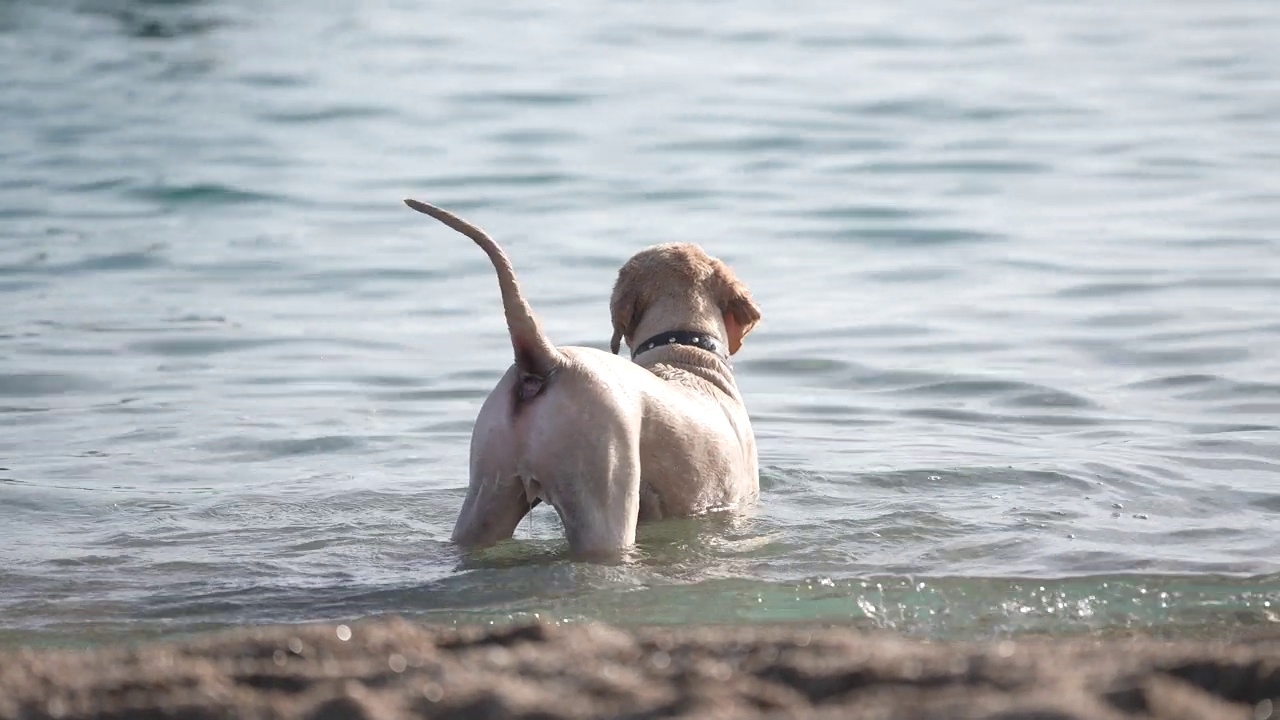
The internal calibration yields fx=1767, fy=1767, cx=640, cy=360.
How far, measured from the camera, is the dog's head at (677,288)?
759 centimetres

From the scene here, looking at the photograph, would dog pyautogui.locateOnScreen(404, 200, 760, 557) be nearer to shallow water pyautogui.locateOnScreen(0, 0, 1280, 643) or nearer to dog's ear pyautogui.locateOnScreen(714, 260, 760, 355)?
shallow water pyautogui.locateOnScreen(0, 0, 1280, 643)

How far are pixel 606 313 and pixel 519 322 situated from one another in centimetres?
572

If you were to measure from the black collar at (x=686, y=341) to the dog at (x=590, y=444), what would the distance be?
0.92 ft

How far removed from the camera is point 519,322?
234 inches

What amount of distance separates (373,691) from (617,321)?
3985 mm

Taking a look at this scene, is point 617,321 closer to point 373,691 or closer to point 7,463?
point 7,463

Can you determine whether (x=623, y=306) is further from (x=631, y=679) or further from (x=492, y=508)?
(x=631, y=679)

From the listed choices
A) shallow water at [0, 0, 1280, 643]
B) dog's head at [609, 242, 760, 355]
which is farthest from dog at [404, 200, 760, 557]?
dog's head at [609, 242, 760, 355]

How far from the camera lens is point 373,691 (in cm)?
392

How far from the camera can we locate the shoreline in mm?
3635

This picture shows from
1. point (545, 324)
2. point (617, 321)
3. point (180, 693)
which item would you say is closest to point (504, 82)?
point (545, 324)

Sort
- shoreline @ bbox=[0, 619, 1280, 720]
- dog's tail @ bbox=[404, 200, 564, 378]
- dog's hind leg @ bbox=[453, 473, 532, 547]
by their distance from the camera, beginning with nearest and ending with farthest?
1. shoreline @ bbox=[0, 619, 1280, 720]
2. dog's tail @ bbox=[404, 200, 564, 378]
3. dog's hind leg @ bbox=[453, 473, 532, 547]

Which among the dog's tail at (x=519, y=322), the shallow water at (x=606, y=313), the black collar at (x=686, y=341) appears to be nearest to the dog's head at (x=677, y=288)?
the black collar at (x=686, y=341)

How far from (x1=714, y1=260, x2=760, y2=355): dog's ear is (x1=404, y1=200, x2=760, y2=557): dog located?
59 cm
